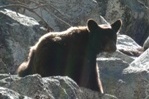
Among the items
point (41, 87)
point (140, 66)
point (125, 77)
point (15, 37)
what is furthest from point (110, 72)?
point (41, 87)

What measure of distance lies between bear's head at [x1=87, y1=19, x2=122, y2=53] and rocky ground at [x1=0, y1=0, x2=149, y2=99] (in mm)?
571

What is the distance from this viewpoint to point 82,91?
7098mm

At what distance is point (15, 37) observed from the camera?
11.6 metres

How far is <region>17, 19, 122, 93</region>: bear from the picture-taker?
380 inches

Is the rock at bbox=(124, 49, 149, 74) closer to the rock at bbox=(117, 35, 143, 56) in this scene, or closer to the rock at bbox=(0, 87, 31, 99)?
the rock at bbox=(117, 35, 143, 56)

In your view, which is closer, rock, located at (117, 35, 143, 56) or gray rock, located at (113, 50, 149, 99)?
gray rock, located at (113, 50, 149, 99)

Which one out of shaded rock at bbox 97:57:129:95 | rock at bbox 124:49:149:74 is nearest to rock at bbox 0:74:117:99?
shaded rock at bbox 97:57:129:95

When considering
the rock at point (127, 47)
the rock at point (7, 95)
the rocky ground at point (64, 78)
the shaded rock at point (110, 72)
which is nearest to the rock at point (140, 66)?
the rocky ground at point (64, 78)

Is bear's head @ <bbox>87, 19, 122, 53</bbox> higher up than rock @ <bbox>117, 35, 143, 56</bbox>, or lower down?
higher up

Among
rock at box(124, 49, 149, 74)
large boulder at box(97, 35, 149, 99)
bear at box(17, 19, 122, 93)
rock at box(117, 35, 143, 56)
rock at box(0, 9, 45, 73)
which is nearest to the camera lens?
bear at box(17, 19, 122, 93)

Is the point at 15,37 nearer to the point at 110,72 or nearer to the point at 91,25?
the point at 91,25

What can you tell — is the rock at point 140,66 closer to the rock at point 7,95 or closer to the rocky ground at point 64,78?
the rocky ground at point 64,78

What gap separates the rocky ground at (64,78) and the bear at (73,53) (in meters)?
0.44

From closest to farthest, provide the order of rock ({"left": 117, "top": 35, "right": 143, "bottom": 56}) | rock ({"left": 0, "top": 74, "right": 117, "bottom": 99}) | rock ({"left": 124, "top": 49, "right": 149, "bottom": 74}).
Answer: rock ({"left": 0, "top": 74, "right": 117, "bottom": 99}), rock ({"left": 124, "top": 49, "right": 149, "bottom": 74}), rock ({"left": 117, "top": 35, "right": 143, "bottom": 56})
